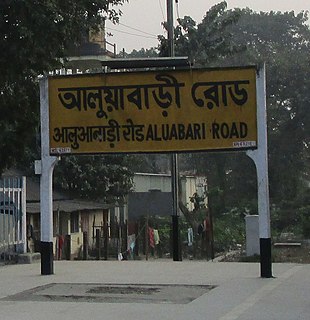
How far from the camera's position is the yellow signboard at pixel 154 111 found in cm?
1564

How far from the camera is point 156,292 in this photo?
13828 mm

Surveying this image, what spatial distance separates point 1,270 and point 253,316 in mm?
8788

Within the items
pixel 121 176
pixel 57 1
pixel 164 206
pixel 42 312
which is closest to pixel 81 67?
pixel 121 176

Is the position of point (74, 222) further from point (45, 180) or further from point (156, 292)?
point (156, 292)

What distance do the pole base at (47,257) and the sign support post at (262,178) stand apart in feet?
14.4

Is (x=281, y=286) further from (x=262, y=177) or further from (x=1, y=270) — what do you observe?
(x=1, y=270)

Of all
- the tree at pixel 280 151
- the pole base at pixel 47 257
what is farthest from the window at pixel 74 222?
the pole base at pixel 47 257

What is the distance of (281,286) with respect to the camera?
46.6 ft

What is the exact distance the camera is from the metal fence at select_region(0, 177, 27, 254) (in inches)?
789

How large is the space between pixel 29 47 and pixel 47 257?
15.1 feet

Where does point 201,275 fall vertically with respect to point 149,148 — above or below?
below

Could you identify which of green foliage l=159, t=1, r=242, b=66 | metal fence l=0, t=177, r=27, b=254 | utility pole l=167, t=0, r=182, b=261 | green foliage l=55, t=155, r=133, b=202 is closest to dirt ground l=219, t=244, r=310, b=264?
utility pole l=167, t=0, r=182, b=261

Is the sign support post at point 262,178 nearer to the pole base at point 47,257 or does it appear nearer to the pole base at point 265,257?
the pole base at point 265,257

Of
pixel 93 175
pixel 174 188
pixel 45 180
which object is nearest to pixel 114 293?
pixel 45 180
